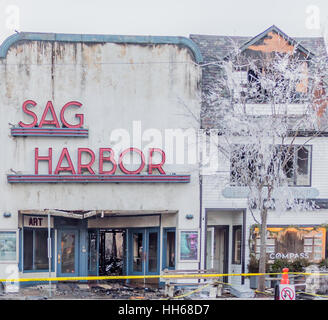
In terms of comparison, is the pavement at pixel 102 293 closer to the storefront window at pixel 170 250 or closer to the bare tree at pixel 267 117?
the storefront window at pixel 170 250

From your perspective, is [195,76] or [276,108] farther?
[195,76]

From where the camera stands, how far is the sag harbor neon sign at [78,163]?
57.7 ft

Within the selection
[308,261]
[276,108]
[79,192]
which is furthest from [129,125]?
[308,261]

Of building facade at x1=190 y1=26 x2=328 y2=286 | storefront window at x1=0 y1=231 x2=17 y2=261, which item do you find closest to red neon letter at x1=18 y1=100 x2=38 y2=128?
storefront window at x1=0 y1=231 x2=17 y2=261

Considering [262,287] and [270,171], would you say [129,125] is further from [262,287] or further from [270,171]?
[262,287]

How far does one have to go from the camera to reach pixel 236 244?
19.4 meters

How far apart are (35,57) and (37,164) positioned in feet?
13.2

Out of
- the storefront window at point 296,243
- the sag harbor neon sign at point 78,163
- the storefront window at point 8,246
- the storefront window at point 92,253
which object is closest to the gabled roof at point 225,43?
the sag harbor neon sign at point 78,163

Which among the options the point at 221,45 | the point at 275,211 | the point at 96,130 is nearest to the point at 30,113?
the point at 96,130

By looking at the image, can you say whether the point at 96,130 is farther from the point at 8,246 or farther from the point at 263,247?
the point at 263,247

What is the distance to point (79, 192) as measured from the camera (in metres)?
17.9

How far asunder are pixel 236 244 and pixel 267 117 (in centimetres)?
558

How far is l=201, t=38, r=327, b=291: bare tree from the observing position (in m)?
16.1

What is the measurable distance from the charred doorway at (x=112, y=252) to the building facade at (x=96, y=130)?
11.0ft
